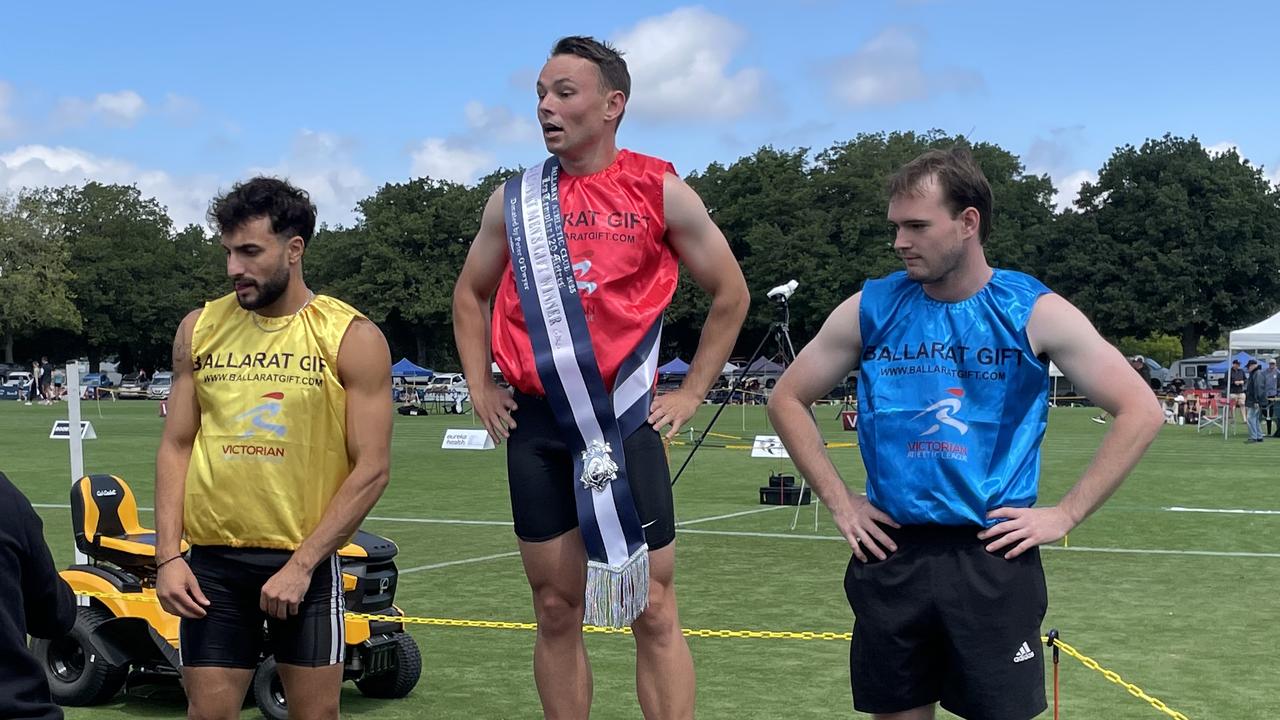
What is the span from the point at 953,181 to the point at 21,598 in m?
2.40

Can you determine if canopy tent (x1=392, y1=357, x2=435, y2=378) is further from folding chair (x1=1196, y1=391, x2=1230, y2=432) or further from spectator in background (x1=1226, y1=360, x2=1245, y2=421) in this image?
spectator in background (x1=1226, y1=360, x2=1245, y2=421)

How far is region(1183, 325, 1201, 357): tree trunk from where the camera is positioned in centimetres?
7575

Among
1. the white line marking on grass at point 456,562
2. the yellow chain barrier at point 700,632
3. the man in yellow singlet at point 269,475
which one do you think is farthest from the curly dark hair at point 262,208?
the white line marking on grass at point 456,562

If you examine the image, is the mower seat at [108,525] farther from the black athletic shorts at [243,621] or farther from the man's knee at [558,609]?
the man's knee at [558,609]

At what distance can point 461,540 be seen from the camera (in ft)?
44.7

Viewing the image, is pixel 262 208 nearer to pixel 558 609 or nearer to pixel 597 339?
pixel 597 339

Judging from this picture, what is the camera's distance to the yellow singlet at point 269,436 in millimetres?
4355

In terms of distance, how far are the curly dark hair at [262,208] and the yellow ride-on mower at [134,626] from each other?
108 inches

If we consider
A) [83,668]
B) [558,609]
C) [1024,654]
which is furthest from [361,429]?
[83,668]

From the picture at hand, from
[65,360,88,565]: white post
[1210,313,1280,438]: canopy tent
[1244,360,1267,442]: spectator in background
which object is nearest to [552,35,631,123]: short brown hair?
[65,360,88,565]: white post

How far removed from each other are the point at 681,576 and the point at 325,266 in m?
79.9

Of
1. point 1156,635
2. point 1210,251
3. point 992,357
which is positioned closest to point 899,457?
point 992,357

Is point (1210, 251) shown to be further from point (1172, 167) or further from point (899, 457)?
point (899, 457)

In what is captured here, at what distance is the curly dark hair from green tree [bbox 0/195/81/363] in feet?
279
